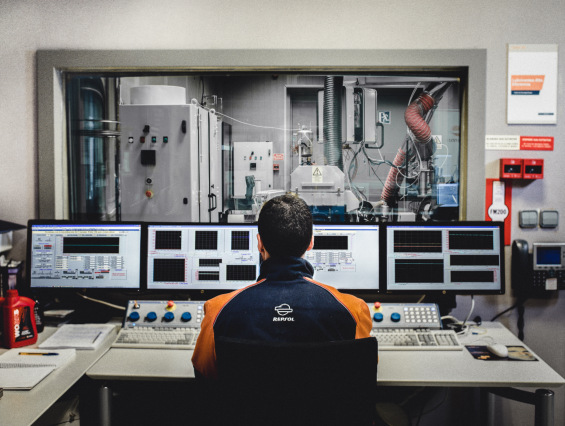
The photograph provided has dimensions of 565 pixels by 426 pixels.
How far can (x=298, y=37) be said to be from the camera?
2.22 m

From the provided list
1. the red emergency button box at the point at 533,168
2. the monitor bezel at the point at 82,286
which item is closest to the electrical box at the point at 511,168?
the red emergency button box at the point at 533,168

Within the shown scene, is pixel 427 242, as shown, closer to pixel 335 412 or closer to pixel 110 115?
pixel 335 412

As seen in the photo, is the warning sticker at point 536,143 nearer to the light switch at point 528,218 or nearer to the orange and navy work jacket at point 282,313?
the light switch at point 528,218

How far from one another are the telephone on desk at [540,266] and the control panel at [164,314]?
5.23 ft

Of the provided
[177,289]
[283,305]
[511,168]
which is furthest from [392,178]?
[283,305]

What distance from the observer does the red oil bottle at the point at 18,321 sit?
1716 mm

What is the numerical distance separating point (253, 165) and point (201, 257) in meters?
0.94

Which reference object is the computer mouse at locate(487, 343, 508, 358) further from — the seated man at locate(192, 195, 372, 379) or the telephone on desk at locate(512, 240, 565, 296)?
the seated man at locate(192, 195, 372, 379)

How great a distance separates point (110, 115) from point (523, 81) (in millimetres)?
2299

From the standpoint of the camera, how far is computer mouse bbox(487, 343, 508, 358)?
165 cm

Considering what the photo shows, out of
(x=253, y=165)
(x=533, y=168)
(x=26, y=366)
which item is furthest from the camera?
(x=253, y=165)

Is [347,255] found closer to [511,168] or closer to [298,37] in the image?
[511,168]

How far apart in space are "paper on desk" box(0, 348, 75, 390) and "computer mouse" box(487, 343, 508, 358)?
1.62m

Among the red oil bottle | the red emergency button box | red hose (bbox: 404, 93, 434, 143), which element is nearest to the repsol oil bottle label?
the red oil bottle
